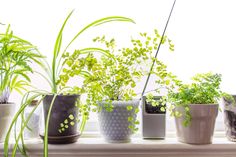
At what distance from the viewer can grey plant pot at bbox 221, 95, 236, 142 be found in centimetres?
106

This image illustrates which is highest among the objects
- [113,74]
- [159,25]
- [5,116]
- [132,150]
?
[159,25]

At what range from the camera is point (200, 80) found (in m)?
1.08

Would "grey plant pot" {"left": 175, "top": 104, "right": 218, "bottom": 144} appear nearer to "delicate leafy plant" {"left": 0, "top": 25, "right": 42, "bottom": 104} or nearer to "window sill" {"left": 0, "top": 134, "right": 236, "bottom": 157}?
"window sill" {"left": 0, "top": 134, "right": 236, "bottom": 157}

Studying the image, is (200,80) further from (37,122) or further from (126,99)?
(37,122)

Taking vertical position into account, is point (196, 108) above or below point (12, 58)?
below

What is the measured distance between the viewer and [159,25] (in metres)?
1.27

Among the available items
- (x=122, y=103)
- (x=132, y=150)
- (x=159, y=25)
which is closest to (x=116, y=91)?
(x=122, y=103)

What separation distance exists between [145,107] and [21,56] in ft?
1.59

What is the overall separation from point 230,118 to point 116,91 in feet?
1.36

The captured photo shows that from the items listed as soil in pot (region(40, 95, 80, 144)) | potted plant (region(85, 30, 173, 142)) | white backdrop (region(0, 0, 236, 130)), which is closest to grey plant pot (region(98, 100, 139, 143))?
potted plant (region(85, 30, 173, 142))

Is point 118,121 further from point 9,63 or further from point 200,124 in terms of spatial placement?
point 9,63

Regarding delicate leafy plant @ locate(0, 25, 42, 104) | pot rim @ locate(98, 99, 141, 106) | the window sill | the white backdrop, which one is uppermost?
the white backdrop

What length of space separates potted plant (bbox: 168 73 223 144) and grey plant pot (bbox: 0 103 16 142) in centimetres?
56

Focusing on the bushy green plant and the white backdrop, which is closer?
the bushy green plant
